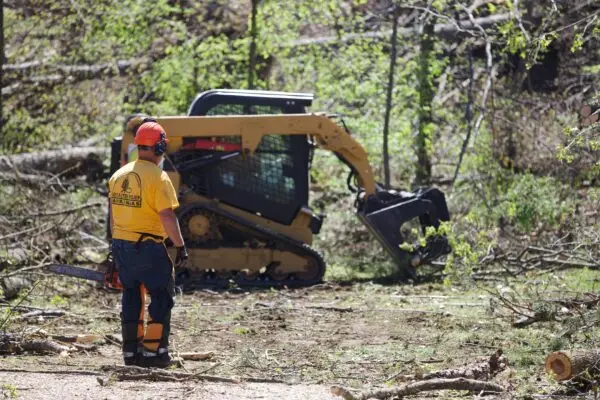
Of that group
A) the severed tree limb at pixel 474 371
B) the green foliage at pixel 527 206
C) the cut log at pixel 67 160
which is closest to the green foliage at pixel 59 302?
the severed tree limb at pixel 474 371

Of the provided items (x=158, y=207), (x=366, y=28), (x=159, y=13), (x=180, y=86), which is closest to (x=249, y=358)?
(x=158, y=207)

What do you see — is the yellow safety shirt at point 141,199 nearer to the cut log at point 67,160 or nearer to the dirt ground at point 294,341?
the dirt ground at point 294,341

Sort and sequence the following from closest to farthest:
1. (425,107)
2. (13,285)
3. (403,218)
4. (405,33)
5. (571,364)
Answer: (571,364), (13,285), (403,218), (425,107), (405,33)

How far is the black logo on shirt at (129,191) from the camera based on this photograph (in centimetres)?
896

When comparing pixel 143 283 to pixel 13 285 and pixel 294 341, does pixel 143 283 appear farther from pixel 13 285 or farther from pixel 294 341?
pixel 13 285

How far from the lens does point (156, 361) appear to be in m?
9.02

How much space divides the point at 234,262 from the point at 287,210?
2.90 feet

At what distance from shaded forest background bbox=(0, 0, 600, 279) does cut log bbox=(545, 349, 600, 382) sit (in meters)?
7.25

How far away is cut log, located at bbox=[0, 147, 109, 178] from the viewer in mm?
16891

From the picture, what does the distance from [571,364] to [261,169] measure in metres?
7.10

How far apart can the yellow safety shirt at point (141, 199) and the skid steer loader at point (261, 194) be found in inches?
182

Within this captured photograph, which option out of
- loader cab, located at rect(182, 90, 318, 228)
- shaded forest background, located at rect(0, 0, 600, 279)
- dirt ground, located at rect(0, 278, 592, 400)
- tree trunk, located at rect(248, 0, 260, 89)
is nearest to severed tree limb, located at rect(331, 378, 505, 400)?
dirt ground, located at rect(0, 278, 592, 400)

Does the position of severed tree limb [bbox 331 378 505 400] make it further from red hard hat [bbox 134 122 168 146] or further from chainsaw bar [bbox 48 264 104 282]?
chainsaw bar [bbox 48 264 104 282]

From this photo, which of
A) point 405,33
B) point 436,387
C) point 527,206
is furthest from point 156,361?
point 405,33
